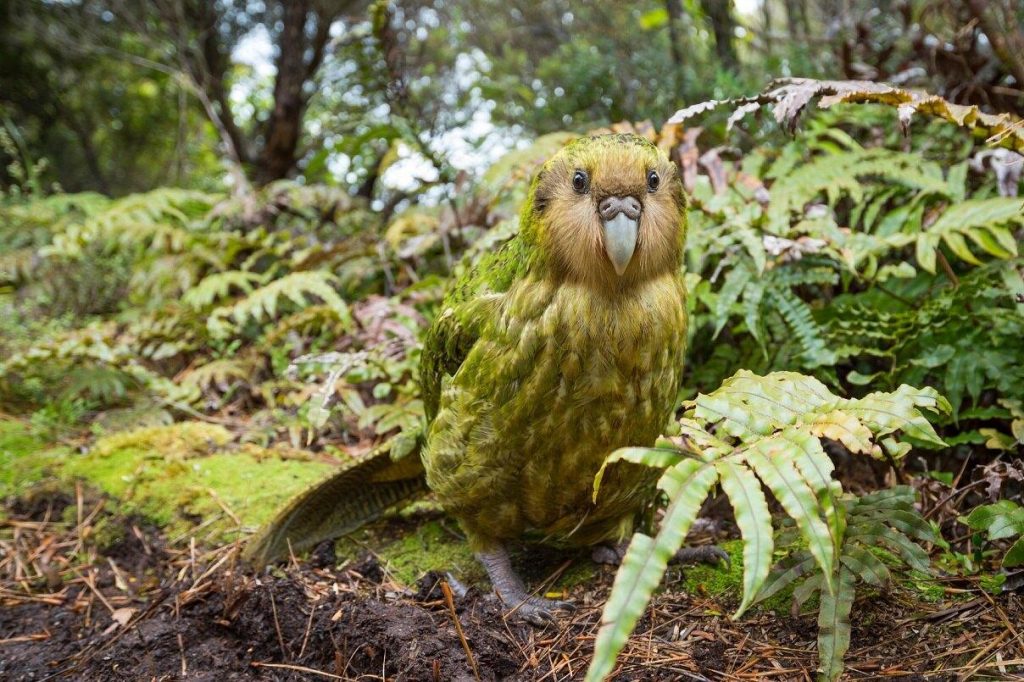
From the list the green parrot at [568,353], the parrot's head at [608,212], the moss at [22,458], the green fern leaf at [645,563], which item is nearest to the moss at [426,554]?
the green parrot at [568,353]

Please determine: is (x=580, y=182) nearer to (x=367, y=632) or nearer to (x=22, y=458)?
(x=367, y=632)

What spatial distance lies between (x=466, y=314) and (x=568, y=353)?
0.49 metres

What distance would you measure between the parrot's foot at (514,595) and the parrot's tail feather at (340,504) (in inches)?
23.3

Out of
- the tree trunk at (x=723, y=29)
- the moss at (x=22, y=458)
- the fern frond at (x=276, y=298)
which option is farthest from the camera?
the tree trunk at (x=723, y=29)

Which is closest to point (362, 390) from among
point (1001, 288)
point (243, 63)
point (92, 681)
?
point (92, 681)

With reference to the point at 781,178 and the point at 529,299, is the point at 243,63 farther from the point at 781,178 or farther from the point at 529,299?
the point at 529,299

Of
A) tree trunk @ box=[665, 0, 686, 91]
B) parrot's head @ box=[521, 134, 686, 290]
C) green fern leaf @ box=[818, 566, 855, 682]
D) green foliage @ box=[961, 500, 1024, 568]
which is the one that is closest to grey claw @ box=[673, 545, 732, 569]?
green fern leaf @ box=[818, 566, 855, 682]

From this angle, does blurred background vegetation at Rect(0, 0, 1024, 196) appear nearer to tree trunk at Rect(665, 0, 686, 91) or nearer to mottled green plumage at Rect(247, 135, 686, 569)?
tree trunk at Rect(665, 0, 686, 91)

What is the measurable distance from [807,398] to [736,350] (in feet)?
5.32

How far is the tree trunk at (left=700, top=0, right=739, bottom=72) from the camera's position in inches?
242

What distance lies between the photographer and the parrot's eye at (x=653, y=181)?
224cm

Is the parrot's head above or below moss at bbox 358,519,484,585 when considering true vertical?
above

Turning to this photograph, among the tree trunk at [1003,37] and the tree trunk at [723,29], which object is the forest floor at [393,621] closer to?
the tree trunk at [1003,37]

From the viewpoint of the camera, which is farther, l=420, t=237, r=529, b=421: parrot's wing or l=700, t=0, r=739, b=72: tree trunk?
Result: l=700, t=0, r=739, b=72: tree trunk
